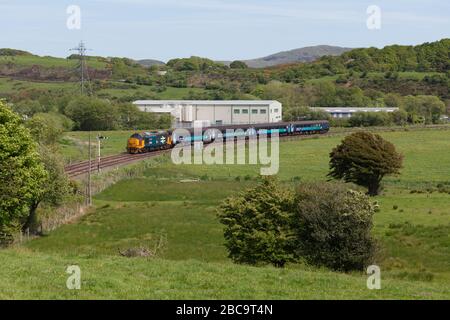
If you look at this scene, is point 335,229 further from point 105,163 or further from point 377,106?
point 377,106

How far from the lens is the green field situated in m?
19.4

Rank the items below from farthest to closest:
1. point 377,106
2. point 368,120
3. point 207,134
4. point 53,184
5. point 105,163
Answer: point 377,106, point 368,120, point 207,134, point 105,163, point 53,184

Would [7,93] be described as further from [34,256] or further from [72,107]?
[34,256]

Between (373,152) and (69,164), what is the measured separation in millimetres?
32414

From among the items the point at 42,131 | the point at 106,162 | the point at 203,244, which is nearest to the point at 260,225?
A: the point at 203,244

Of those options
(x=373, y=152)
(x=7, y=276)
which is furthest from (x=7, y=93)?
(x=7, y=276)

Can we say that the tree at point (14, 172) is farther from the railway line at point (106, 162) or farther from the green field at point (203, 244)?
the railway line at point (106, 162)

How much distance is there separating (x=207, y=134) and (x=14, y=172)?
6115 cm

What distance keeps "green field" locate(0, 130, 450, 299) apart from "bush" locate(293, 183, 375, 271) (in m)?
1.17

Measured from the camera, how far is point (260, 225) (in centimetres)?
3266

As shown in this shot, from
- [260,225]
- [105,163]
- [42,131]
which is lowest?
[105,163]

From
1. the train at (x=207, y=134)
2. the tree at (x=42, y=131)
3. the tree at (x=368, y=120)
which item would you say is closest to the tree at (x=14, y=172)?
the tree at (x=42, y=131)

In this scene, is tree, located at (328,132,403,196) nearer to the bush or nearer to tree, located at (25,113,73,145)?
the bush

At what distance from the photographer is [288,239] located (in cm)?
3119
